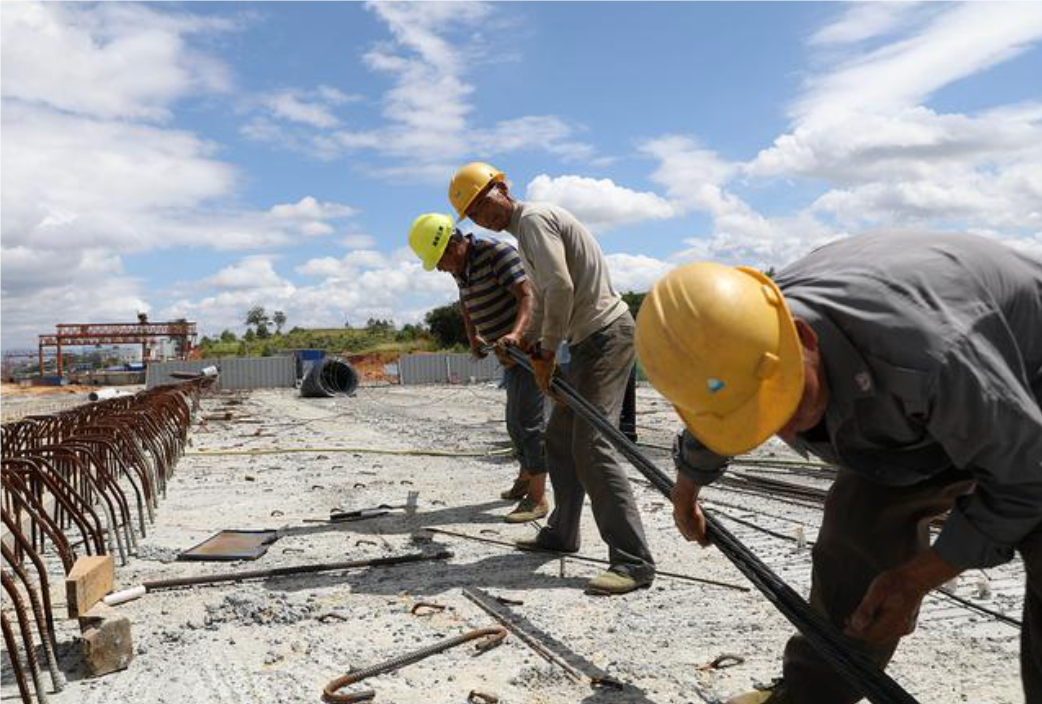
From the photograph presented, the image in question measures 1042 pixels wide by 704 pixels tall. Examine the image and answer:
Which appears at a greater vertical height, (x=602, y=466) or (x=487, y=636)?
(x=602, y=466)

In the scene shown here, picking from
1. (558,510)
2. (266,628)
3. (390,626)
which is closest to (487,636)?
(390,626)

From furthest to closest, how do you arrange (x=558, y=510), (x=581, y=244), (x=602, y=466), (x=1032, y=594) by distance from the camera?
(x=558, y=510) → (x=581, y=244) → (x=602, y=466) → (x=1032, y=594)

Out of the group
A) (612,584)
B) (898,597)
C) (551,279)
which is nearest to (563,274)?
(551,279)

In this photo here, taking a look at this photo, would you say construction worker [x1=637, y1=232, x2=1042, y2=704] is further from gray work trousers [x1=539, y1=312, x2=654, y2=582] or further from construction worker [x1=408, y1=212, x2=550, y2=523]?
construction worker [x1=408, y1=212, x2=550, y2=523]

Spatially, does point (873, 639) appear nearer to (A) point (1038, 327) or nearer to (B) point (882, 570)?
(B) point (882, 570)

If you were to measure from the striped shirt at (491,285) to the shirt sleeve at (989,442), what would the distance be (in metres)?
3.96

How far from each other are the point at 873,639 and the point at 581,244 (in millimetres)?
2698

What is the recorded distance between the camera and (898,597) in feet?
6.54

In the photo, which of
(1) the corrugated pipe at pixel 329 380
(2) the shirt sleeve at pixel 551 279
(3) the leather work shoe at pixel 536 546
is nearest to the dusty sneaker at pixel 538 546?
(3) the leather work shoe at pixel 536 546

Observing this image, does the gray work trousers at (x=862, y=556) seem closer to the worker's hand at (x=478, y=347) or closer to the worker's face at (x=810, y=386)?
the worker's face at (x=810, y=386)

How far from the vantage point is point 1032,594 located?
202 cm

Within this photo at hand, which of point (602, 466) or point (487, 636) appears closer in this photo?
point (487, 636)

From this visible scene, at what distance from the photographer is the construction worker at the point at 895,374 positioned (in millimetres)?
1701

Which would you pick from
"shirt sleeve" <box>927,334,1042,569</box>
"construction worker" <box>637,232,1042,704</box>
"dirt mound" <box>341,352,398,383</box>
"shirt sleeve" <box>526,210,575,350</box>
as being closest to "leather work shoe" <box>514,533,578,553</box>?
"shirt sleeve" <box>526,210,575,350</box>
